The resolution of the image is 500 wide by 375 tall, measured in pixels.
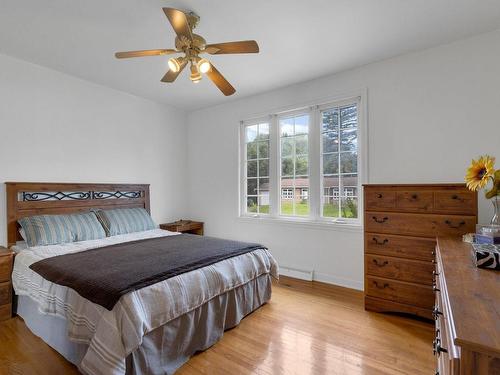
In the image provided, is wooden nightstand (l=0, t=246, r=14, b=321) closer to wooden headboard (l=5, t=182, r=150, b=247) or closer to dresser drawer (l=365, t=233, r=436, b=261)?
wooden headboard (l=5, t=182, r=150, b=247)

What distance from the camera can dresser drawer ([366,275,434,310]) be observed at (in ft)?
7.32

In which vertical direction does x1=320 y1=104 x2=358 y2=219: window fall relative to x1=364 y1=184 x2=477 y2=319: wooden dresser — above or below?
above

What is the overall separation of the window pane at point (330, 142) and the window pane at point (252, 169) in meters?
1.10

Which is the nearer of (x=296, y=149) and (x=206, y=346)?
(x=206, y=346)

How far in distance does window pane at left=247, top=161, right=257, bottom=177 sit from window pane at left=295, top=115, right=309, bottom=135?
0.81m

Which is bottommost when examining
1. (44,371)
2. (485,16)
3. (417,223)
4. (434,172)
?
(44,371)

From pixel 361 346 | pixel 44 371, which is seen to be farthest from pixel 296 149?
pixel 44 371

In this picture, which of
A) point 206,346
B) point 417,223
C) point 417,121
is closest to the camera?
point 206,346

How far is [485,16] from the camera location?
2.11 meters

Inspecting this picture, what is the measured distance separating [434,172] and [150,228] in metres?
3.36

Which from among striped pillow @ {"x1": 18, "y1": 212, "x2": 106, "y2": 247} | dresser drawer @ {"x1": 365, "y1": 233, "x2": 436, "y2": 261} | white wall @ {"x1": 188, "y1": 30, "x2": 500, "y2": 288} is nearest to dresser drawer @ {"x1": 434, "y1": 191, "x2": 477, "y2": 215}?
dresser drawer @ {"x1": 365, "y1": 233, "x2": 436, "y2": 261}

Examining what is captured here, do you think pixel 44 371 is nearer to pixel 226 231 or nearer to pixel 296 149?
pixel 226 231

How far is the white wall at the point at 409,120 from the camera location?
238 cm

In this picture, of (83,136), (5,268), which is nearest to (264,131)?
(83,136)
